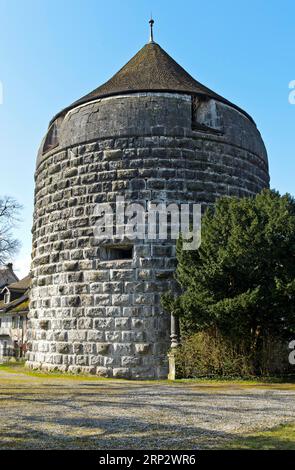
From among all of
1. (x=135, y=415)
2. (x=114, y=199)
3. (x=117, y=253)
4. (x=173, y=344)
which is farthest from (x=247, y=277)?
(x=135, y=415)

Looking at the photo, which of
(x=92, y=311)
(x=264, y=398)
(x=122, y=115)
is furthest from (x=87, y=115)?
(x=264, y=398)

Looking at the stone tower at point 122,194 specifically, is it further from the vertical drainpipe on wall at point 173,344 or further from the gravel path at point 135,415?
the gravel path at point 135,415

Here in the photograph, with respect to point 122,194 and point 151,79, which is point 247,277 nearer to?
point 122,194

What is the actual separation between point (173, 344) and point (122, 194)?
4.23 m

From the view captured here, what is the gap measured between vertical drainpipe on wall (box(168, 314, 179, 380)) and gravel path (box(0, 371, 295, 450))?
6.91ft

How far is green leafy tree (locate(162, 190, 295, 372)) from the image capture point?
1028 centimetres

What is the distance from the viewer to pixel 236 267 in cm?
1054

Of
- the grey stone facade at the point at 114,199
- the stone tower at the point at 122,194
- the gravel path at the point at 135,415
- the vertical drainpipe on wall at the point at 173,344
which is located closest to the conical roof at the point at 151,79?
the stone tower at the point at 122,194

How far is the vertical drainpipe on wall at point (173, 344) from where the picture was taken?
37.3 feet

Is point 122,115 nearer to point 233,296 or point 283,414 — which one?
point 233,296

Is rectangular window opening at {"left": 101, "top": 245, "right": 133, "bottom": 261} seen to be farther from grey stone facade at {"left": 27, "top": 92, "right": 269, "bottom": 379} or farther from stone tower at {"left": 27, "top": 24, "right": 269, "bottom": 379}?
grey stone facade at {"left": 27, "top": 92, "right": 269, "bottom": 379}

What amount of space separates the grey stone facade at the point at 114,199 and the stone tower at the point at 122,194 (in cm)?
3

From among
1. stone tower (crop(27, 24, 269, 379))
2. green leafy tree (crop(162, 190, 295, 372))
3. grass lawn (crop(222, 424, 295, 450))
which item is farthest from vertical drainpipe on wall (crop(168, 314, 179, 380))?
grass lawn (crop(222, 424, 295, 450))

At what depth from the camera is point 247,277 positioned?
417 inches
